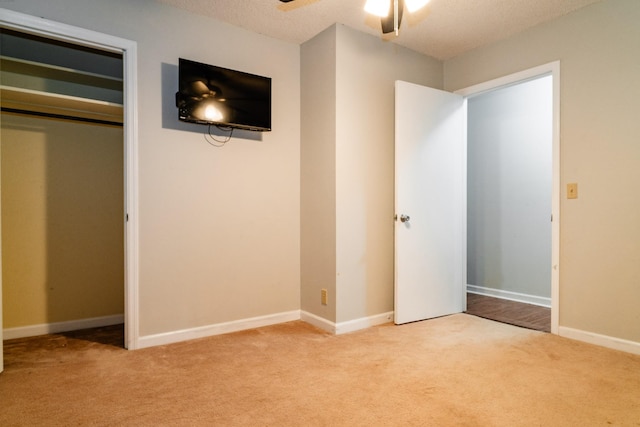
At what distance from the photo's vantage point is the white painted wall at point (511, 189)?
392 centimetres

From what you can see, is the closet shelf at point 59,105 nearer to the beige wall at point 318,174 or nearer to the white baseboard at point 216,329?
the beige wall at point 318,174

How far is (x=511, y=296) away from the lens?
4.15m

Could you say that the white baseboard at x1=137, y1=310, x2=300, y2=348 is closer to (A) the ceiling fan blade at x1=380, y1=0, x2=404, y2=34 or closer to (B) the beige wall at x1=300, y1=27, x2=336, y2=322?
(B) the beige wall at x1=300, y1=27, x2=336, y2=322

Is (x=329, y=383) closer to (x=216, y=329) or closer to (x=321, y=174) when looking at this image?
(x=216, y=329)

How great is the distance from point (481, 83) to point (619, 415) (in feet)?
9.22

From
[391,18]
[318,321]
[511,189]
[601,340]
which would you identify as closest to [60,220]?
[318,321]

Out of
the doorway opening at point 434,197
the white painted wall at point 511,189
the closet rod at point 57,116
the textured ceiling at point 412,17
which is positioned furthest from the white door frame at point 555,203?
the closet rod at point 57,116

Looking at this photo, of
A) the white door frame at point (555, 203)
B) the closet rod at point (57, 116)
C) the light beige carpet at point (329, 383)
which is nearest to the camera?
the light beige carpet at point (329, 383)

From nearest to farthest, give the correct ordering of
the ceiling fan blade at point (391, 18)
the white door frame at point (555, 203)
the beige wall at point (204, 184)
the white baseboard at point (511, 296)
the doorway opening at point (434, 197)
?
the ceiling fan blade at point (391, 18) → the beige wall at point (204, 184) → the white door frame at point (555, 203) → the doorway opening at point (434, 197) → the white baseboard at point (511, 296)

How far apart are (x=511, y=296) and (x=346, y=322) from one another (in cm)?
227

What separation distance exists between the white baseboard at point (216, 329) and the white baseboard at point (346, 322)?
0.18 metres

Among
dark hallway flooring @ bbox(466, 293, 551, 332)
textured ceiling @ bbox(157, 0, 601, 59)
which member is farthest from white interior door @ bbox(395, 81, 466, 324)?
textured ceiling @ bbox(157, 0, 601, 59)

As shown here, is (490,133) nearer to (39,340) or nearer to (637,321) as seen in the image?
(637,321)

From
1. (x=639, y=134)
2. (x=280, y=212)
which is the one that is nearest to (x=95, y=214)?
(x=280, y=212)
